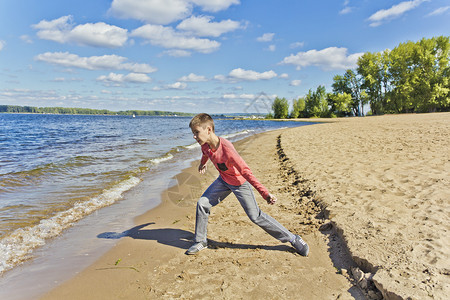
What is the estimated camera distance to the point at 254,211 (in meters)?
3.73

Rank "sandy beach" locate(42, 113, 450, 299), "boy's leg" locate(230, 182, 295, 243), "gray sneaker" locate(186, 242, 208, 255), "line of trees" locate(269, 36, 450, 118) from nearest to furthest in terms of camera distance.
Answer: "sandy beach" locate(42, 113, 450, 299) < "boy's leg" locate(230, 182, 295, 243) < "gray sneaker" locate(186, 242, 208, 255) < "line of trees" locate(269, 36, 450, 118)

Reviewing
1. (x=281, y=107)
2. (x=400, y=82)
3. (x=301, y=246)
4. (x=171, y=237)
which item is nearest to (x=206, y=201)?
(x=171, y=237)

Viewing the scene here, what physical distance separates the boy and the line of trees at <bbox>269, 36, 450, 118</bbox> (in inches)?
2254

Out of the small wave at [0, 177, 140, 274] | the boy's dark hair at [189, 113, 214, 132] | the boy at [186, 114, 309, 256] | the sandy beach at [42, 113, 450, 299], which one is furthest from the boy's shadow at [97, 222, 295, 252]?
the boy's dark hair at [189, 113, 214, 132]

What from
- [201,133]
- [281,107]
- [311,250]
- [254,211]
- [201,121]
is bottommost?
[311,250]

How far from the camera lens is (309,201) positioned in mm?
5805

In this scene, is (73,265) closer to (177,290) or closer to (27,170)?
(177,290)

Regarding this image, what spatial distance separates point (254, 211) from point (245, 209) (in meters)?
0.13

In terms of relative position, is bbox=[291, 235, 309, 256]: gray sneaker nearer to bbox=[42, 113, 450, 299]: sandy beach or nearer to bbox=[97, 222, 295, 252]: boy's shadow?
bbox=[42, 113, 450, 299]: sandy beach

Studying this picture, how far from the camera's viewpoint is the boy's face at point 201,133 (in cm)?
349

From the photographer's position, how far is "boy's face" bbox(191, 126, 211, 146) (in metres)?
3.49

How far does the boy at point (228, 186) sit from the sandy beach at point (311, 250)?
27cm

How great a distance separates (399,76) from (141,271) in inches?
2584

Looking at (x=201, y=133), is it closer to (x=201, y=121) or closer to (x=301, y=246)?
(x=201, y=121)
